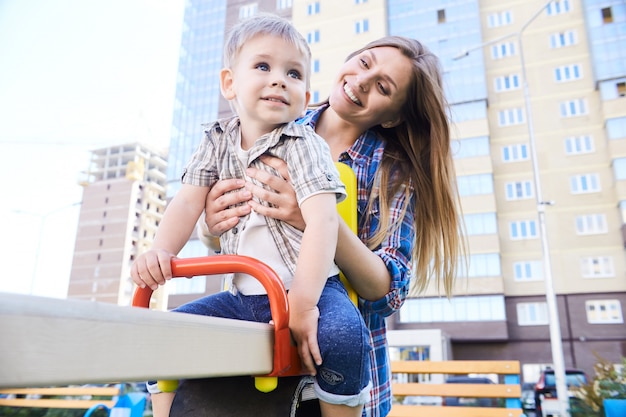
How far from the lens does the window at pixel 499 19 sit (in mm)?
10922

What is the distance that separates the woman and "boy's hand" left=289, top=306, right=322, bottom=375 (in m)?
0.21

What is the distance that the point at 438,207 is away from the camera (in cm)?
80

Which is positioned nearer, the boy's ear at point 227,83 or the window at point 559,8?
the boy's ear at point 227,83

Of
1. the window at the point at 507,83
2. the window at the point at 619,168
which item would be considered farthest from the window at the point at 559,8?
the window at the point at 619,168

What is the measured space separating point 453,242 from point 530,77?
11.1 meters

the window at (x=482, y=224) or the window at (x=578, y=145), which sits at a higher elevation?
the window at (x=578, y=145)

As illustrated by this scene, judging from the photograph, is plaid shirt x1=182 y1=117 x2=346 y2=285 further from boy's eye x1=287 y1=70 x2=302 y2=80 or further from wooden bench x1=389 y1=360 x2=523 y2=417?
wooden bench x1=389 y1=360 x2=523 y2=417

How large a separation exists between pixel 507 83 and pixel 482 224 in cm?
304

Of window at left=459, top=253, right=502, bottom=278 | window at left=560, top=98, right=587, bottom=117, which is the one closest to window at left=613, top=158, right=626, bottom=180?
window at left=560, top=98, right=587, bottom=117

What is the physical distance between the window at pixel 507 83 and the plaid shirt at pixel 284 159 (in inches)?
438

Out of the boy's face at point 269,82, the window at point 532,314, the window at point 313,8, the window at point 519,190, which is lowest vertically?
the boy's face at point 269,82

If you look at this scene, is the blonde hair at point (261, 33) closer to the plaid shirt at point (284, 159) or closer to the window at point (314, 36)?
the plaid shirt at point (284, 159)

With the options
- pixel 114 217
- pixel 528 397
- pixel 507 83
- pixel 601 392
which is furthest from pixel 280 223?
pixel 114 217

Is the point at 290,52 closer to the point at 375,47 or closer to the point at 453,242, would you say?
the point at 375,47
